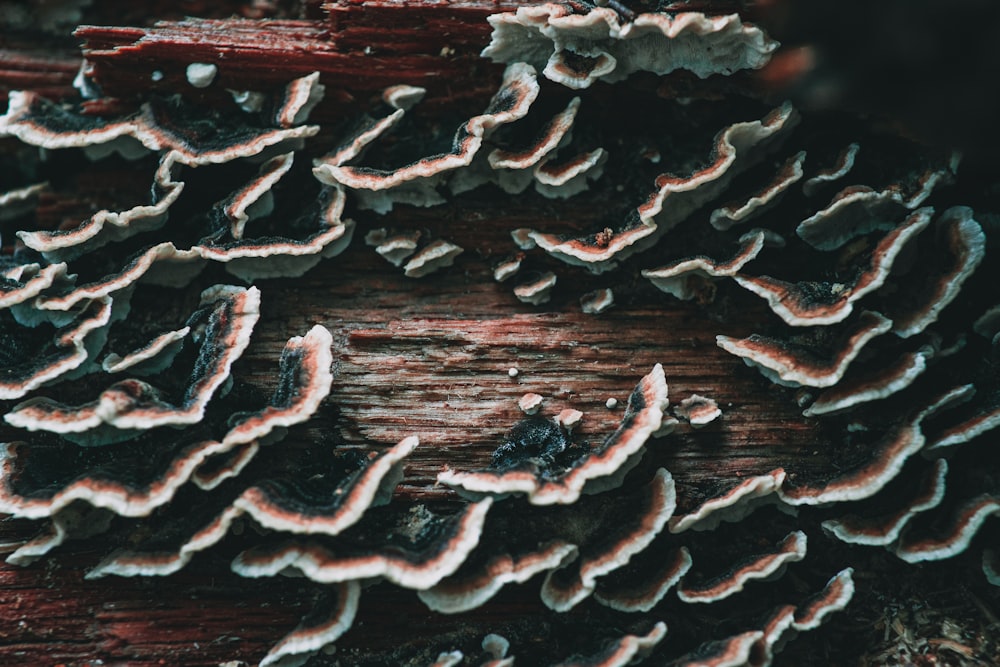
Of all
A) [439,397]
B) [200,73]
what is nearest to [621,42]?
[439,397]

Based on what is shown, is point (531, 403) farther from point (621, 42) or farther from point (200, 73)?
point (200, 73)

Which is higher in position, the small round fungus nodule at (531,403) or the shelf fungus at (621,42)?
A: the shelf fungus at (621,42)

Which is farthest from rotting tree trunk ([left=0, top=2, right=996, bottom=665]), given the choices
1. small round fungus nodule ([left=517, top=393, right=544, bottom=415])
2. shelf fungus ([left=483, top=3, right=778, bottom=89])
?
shelf fungus ([left=483, top=3, right=778, bottom=89])

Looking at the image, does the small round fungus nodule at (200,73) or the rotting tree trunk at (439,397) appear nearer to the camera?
the rotting tree trunk at (439,397)

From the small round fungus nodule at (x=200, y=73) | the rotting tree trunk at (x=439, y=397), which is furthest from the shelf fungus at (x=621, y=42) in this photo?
the small round fungus nodule at (x=200, y=73)

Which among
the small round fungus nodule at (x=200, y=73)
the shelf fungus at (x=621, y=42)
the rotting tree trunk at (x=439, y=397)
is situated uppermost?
the shelf fungus at (x=621, y=42)

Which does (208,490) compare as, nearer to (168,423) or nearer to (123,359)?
(168,423)

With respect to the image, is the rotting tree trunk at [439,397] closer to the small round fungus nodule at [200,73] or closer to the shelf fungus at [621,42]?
the small round fungus nodule at [200,73]

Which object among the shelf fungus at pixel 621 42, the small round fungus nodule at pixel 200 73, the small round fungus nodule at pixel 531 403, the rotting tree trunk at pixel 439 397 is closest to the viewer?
the shelf fungus at pixel 621 42
